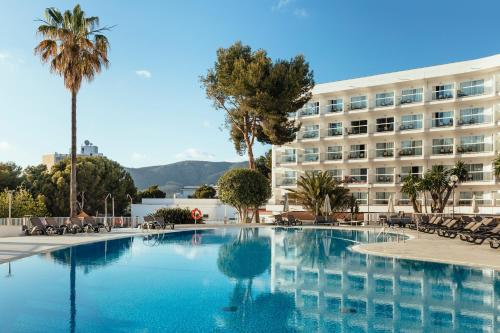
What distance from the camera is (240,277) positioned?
1294 centimetres

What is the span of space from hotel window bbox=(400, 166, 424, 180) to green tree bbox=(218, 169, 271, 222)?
15399mm

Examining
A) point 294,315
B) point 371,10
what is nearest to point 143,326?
point 294,315

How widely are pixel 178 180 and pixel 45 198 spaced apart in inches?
5547

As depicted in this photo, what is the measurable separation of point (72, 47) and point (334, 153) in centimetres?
2969

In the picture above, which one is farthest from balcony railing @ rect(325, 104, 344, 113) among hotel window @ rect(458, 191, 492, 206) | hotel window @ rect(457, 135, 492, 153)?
hotel window @ rect(458, 191, 492, 206)

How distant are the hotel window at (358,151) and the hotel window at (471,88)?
34.6 feet

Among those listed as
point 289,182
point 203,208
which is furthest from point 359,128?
point 203,208

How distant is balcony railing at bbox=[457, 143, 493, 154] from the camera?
41.3 meters

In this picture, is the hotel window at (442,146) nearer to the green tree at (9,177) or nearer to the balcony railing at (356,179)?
the balcony railing at (356,179)

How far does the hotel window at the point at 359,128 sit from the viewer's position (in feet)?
159

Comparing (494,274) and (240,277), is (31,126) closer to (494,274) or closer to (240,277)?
(240,277)

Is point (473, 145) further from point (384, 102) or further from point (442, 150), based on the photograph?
point (384, 102)

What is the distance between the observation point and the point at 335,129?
164 feet

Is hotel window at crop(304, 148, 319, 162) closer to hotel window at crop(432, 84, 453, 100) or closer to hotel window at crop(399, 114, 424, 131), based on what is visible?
hotel window at crop(399, 114, 424, 131)
